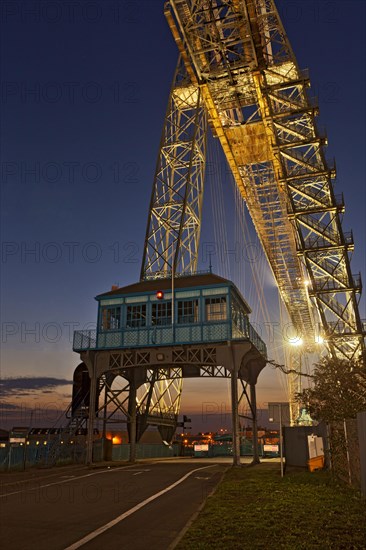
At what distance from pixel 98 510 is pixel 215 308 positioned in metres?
20.0

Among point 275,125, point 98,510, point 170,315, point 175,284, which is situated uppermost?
point 275,125

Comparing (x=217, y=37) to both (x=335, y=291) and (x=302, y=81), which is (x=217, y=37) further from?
(x=335, y=291)

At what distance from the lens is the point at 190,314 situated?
106 ft

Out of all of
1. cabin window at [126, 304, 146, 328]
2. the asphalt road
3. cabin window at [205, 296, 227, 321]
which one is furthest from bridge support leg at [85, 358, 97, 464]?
the asphalt road

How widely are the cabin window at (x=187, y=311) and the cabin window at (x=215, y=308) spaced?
831 millimetres

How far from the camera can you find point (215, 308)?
3158 cm

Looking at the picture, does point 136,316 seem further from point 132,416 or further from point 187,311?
point 132,416

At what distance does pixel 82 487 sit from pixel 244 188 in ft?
112

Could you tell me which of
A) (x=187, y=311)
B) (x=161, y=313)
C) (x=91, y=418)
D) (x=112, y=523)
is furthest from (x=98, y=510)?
(x=161, y=313)

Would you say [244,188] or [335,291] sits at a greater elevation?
[244,188]

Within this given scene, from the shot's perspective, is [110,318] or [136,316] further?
[110,318]

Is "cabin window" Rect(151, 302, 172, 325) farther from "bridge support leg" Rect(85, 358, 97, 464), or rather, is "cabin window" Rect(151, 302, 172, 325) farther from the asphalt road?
the asphalt road

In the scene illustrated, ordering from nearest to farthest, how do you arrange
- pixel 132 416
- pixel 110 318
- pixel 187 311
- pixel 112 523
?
pixel 112 523
pixel 187 311
pixel 110 318
pixel 132 416

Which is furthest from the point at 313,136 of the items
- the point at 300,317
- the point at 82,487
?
the point at 300,317
